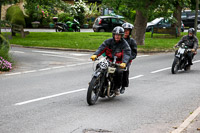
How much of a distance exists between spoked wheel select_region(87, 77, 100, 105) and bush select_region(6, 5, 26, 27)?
3459 cm

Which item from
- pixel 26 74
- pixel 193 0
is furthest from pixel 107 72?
pixel 193 0

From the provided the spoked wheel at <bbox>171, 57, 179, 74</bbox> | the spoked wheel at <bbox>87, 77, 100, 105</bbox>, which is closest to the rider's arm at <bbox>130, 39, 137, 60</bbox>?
the spoked wheel at <bbox>87, 77, 100, 105</bbox>

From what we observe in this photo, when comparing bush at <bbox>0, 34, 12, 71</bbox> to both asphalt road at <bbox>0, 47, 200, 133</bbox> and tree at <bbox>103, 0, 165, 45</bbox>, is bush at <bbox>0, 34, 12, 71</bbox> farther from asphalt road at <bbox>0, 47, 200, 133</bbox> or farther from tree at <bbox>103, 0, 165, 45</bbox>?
tree at <bbox>103, 0, 165, 45</bbox>

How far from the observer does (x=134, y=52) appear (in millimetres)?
9820

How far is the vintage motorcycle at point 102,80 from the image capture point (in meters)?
8.27

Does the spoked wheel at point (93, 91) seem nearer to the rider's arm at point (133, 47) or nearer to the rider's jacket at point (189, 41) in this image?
the rider's arm at point (133, 47)

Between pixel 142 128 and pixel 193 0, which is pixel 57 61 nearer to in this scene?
pixel 142 128

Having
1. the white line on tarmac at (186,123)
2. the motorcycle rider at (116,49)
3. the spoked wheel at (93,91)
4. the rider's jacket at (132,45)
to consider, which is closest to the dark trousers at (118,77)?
the motorcycle rider at (116,49)

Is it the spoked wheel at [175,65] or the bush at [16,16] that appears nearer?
the spoked wheel at [175,65]

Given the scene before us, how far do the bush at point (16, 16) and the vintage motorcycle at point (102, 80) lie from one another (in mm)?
34307

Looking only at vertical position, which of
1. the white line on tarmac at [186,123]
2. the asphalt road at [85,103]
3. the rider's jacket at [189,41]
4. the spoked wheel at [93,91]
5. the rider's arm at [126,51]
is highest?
the rider's arm at [126,51]

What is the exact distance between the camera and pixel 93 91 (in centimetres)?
845

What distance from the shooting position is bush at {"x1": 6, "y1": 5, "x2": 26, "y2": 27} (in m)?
42.4

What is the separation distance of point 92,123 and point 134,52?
3152 mm
